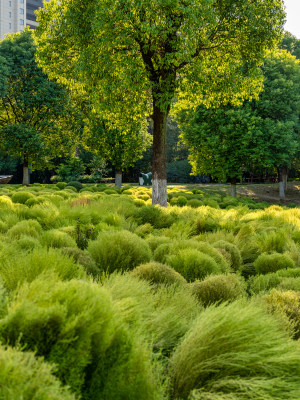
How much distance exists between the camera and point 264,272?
14.1 feet

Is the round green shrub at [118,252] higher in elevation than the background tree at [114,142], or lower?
lower

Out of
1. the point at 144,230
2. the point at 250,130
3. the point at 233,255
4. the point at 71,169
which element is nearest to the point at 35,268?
the point at 233,255

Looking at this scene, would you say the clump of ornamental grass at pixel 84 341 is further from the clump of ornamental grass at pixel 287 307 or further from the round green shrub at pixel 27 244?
the round green shrub at pixel 27 244

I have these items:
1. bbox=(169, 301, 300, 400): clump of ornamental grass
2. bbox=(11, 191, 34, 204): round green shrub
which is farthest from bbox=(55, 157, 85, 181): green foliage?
bbox=(169, 301, 300, 400): clump of ornamental grass

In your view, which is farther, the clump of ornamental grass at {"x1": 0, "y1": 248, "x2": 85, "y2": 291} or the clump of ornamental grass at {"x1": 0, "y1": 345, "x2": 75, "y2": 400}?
the clump of ornamental grass at {"x1": 0, "y1": 248, "x2": 85, "y2": 291}

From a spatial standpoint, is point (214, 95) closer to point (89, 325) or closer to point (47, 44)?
point (47, 44)

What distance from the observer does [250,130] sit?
20.2 meters

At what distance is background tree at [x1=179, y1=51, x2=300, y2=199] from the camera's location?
20391 mm

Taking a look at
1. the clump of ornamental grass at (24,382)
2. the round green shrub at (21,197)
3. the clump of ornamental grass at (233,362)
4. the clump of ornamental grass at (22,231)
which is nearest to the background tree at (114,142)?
the round green shrub at (21,197)

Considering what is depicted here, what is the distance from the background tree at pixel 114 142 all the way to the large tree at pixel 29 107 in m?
1.56

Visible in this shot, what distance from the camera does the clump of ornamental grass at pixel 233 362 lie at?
5.18 ft

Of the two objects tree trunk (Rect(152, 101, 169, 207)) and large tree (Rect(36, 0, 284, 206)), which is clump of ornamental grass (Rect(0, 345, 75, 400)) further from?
tree trunk (Rect(152, 101, 169, 207))

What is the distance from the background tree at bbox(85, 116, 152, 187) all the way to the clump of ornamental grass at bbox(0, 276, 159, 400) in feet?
67.8

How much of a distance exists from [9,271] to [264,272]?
3083 millimetres
